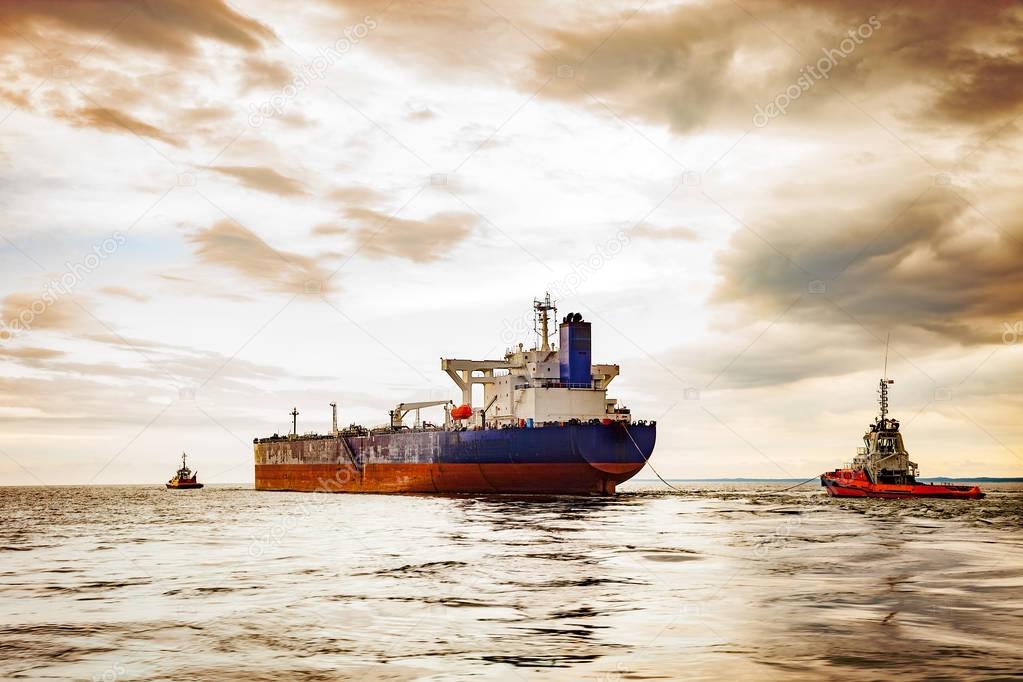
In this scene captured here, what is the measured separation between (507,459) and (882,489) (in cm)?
2663

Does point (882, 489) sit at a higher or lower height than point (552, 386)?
lower

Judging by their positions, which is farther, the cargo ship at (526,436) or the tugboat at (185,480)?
the tugboat at (185,480)

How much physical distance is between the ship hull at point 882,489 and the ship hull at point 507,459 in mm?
18231

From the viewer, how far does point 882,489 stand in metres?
63.6

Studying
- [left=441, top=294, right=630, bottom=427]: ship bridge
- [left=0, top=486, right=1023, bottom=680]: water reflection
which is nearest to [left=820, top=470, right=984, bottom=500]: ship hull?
[left=441, top=294, right=630, bottom=427]: ship bridge

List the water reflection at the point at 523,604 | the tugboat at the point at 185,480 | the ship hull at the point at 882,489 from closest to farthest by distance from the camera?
1. the water reflection at the point at 523,604
2. the ship hull at the point at 882,489
3. the tugboat at the point at 185,480

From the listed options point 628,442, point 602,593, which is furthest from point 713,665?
point 628,442

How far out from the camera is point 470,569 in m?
23.8

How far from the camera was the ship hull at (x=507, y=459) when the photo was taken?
177ft

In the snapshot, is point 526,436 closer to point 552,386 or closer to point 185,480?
point 552,386

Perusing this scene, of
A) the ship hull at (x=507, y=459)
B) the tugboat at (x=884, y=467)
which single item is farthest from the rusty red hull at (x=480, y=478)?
the tugboat at (x=884, y=467)

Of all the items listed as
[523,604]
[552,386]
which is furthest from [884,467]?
[523,604]

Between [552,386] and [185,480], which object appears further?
[185,480]

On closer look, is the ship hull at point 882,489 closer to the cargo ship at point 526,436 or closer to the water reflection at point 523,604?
the cargo ship at point 526,436
